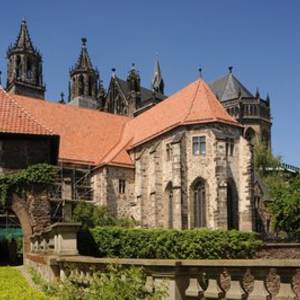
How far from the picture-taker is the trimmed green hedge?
2436 cm

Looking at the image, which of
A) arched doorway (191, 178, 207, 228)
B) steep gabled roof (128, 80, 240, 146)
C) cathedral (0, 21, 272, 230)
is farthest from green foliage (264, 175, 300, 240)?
arched doorway (191, 178, 207, 228)

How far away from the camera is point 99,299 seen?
19.5 feet

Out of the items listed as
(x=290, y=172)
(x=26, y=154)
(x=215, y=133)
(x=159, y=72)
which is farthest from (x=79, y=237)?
(x=159, y=72)

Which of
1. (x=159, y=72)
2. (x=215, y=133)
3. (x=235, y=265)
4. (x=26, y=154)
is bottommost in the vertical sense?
(x=235, y=265)

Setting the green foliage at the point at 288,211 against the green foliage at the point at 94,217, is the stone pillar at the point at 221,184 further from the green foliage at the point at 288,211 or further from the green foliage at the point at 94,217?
the green foliage at the point at 288,211

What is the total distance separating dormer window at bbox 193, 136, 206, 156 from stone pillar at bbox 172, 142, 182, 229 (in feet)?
3.82

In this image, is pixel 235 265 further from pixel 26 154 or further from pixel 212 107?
pixel 212 107

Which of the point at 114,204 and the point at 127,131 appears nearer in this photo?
the point at 114,204

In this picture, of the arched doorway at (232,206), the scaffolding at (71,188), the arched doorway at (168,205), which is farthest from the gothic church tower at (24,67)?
the arched doorway at (232,206)

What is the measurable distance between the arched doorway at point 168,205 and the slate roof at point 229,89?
33.0 meters

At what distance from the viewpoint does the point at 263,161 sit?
6134cm

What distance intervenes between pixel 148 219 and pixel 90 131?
10.6m

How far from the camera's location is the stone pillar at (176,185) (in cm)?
3359

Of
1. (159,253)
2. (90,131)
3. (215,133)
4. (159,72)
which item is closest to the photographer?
(159,253)
